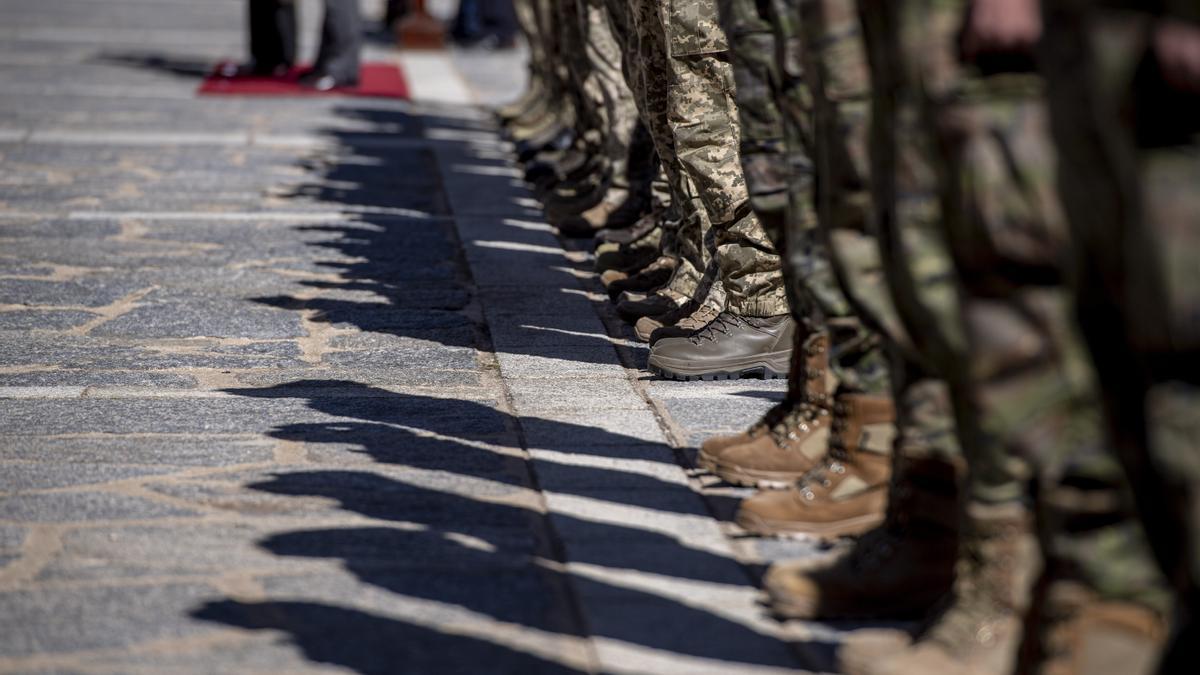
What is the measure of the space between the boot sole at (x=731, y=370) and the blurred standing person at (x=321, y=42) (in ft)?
24.8

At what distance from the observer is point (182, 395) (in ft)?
14.7

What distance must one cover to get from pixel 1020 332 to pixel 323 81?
10.3 meters

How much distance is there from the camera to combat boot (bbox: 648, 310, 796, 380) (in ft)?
15.4

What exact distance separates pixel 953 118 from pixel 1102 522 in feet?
1.99

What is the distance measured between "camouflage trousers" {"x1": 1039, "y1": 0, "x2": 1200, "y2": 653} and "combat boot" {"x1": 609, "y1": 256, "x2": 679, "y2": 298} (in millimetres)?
3554

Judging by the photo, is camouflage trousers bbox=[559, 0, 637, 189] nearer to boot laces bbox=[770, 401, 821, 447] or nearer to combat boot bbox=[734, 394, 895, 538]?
boot laces bbox=[770, 401, 821, 447]

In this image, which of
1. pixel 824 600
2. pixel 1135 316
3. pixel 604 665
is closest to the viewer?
pixel 1135 316

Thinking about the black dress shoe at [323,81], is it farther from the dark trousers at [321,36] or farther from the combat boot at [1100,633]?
the combat boot at [1100,633]

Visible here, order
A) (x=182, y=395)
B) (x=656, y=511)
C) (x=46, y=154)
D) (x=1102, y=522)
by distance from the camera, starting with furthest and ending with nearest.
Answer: (x=46, y=154), (x=182, y=395), (x=656, y=511), (x=1102, y=522)

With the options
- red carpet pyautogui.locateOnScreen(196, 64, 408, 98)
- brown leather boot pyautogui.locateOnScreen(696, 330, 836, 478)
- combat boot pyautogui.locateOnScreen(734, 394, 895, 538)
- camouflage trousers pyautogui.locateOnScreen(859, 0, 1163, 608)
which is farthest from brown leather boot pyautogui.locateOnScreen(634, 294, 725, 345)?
red carpet pyautogui.locateOnScreen(196, 64, 408, 98)

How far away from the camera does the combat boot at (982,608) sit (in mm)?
2543

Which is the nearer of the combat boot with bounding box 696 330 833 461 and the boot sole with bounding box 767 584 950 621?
the boot sole with bounding box 767 584 950 621

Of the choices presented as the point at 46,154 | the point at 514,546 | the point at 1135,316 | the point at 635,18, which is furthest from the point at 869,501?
the point at 46,154

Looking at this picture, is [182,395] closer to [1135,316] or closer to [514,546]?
[514,546]
